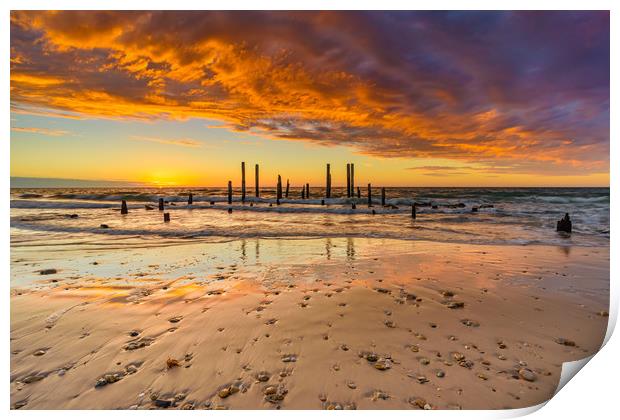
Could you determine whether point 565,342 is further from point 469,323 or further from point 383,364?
point 383,364

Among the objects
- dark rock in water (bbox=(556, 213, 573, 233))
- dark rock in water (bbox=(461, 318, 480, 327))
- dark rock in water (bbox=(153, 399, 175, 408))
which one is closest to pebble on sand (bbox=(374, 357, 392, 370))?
dark rock in water (bbox=(461, 318, 480, 327))

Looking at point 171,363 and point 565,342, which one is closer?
point 171,363

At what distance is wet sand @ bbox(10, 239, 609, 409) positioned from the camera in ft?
8.25

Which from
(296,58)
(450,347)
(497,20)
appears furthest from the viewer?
(296,58)

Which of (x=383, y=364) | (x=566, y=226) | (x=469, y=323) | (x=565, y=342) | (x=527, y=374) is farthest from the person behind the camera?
(x=566, y=226)

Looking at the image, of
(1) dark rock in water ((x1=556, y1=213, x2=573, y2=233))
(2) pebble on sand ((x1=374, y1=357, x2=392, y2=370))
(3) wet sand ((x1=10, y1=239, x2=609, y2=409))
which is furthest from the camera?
(1) dark rock in water ((x1=556, y1=213, x2=573, y2=233))

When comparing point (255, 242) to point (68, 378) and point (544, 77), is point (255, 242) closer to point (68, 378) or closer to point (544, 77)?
point (68, 378)

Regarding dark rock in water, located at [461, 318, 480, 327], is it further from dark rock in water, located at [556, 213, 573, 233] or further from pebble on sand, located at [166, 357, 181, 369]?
dark rock in water, located at [556, 213, 573, 233]

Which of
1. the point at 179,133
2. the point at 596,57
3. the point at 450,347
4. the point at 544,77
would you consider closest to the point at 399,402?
the point at 450,347

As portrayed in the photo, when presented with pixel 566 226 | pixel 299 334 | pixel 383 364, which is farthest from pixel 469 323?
pixel 566 226

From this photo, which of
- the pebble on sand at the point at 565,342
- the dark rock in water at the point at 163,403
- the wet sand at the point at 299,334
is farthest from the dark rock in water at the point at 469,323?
the dark rock in water at the point at 163,403

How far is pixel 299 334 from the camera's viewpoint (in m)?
3.45
